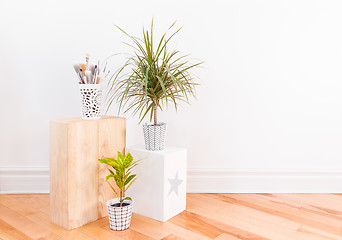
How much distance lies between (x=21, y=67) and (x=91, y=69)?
0.72m

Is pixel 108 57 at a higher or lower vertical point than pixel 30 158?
higher

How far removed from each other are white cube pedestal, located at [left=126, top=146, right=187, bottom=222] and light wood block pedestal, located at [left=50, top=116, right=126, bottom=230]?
0.19 metres

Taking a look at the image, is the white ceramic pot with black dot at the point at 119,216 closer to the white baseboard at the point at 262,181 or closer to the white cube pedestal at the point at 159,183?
the white cube pedestal at the point at 159,183

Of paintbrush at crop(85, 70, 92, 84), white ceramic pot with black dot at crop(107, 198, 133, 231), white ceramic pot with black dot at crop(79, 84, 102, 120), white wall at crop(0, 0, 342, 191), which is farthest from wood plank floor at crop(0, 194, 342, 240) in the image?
paintbrush at crop(85, 70, 92, 84)

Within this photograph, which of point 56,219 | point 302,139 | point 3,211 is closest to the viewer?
point 56,219

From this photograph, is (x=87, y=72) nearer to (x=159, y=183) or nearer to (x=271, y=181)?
(x=159, y=183)

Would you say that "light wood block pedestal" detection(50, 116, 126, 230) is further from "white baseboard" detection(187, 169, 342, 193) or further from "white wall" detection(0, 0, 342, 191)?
"white baseboard" detection(187, 169, 342, 193)

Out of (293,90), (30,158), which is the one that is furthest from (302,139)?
(30,158)

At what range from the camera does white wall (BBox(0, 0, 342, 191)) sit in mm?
2100

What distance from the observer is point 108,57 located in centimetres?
214

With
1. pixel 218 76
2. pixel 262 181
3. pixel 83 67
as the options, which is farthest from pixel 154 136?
pixel 262 181

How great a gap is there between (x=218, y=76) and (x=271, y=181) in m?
0.85

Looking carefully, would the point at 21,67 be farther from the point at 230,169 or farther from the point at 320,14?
the point at 320,14

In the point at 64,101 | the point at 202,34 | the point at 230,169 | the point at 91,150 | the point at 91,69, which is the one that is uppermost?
the point at 202,34
